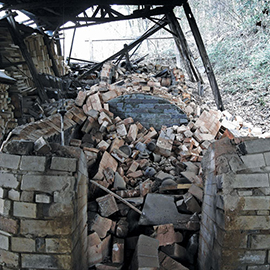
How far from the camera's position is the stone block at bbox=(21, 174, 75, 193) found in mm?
2621

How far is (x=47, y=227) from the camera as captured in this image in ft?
8.64

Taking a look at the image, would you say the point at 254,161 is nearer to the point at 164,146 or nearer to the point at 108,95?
the point at 164,146

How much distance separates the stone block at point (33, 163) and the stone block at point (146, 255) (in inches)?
64.9

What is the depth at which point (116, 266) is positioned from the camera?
3438mm

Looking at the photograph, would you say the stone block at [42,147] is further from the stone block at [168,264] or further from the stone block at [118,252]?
the stone block at [168,264]

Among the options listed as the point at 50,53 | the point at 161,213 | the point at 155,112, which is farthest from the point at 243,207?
the point at 50,53

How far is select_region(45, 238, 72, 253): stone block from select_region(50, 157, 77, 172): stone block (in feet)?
2.55

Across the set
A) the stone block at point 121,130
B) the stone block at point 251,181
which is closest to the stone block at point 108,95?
the stone block at point 121,130

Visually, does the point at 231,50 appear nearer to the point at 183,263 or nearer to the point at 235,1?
the point at 235,1

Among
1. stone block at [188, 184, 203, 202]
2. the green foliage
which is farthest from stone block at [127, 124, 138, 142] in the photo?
the green foliage

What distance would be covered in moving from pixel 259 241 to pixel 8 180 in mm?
2865

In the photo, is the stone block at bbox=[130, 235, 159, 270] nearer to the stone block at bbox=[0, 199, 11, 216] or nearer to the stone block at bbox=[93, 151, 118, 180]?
the stone block at bbox=[93, 151, 118, 180]

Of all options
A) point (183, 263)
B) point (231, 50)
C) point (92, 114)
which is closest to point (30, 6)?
point (92, 114)

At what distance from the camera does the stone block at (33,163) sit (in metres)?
2.65
